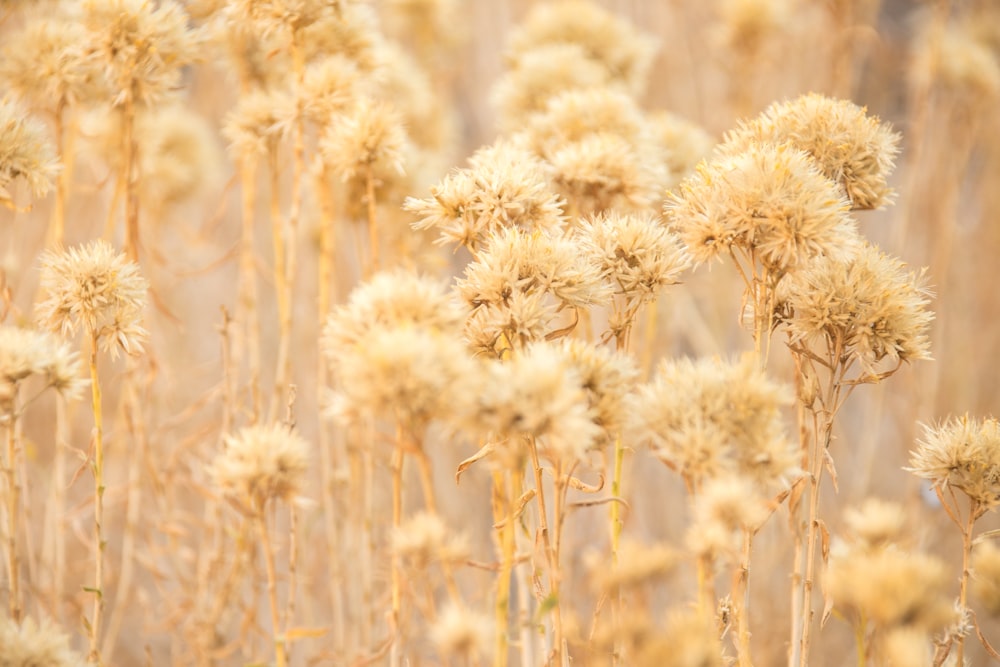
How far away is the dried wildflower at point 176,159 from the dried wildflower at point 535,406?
1156 mm

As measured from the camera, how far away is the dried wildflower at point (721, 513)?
63cm

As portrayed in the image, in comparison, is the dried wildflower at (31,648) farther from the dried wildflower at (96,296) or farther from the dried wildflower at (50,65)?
the dried wildflower at (50,65)

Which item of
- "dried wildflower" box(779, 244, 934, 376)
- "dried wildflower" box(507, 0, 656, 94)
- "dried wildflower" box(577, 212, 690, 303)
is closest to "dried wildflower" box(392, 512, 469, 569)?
"dried wildflower" box(577, 212, 690, 303)

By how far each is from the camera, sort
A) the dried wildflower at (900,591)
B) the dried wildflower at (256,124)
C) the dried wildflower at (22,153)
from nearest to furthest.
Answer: the dried wildflower at (900,591), the dried wildflower at (22,153), the dried wildflower at (256,124)

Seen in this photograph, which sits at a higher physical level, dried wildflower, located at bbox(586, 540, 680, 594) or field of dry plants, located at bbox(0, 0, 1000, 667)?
field of dry plants, located at bbox(0, 0, 1000, 667)

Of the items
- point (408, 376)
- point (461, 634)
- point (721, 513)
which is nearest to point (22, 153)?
point (408, 376)

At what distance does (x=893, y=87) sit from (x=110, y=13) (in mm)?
2684

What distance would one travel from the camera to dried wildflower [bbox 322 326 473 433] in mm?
594

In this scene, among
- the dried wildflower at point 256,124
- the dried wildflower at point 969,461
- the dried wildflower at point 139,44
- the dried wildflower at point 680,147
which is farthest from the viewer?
the dried wildflower at point 680,147

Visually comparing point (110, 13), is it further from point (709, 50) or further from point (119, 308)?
point (709, 50)

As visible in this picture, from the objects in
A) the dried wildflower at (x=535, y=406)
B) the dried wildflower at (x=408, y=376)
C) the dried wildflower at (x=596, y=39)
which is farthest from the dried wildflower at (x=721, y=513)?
the dried wildflower at (x=596, y=39)

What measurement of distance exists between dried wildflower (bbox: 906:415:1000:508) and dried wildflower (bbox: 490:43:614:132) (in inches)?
30.3

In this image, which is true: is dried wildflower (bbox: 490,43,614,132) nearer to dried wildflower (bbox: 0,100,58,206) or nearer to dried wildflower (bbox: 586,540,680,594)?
dried wildflower (bbox: 0,100,58,206)

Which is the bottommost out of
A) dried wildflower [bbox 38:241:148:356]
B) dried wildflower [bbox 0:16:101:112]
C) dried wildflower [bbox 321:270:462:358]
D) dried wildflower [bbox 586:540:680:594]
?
dried wildflower [bbox 586:540:680:594]
